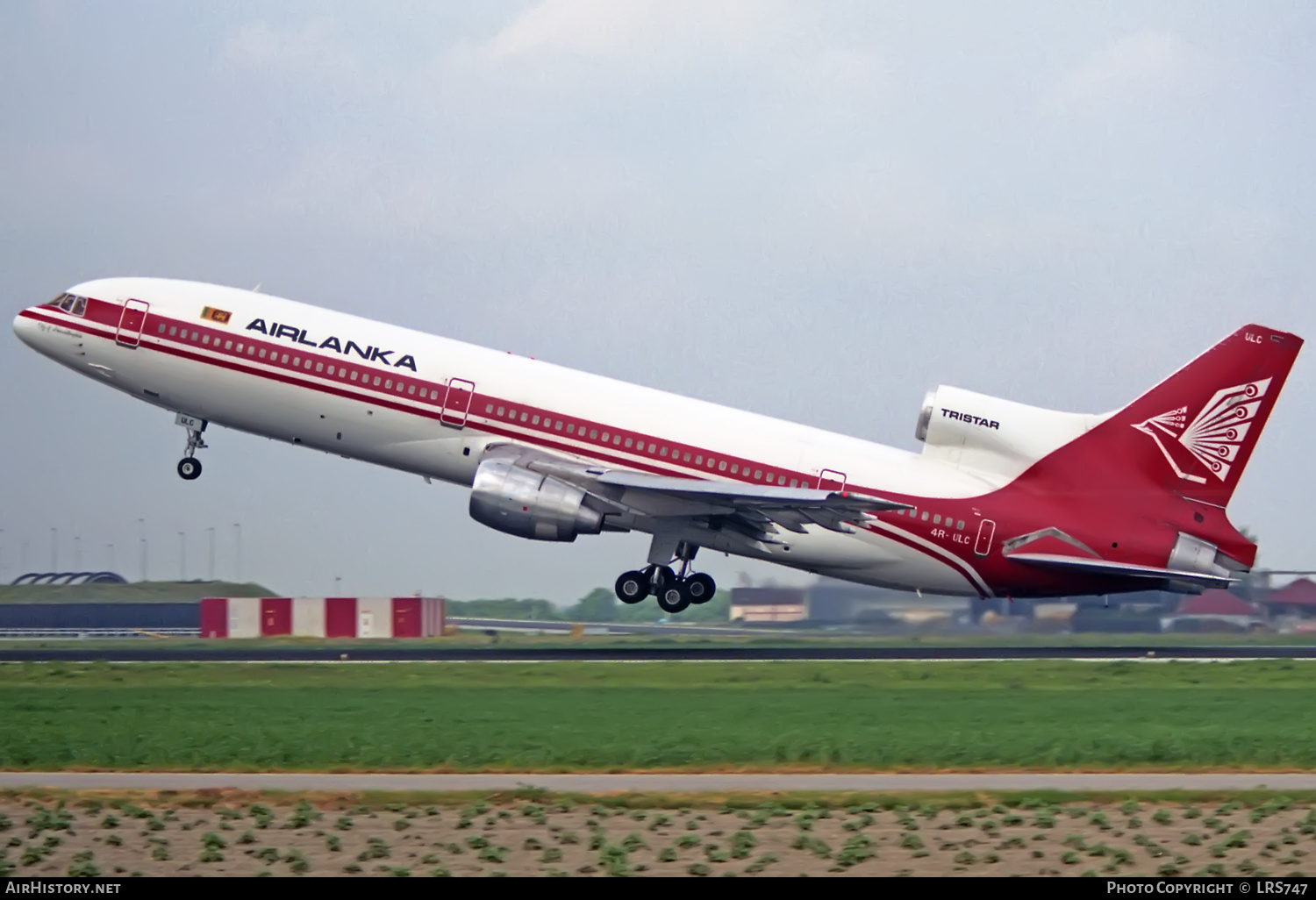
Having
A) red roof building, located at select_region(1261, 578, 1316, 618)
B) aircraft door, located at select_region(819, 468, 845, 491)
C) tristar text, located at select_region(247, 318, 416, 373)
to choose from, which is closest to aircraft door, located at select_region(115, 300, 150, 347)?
tristar text, located at select_region(247, 318, 416, 373)

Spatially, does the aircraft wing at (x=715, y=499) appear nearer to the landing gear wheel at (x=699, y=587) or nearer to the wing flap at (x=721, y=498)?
the wing flap at (x=721, y=498)

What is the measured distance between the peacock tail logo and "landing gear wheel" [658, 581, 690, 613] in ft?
45.2

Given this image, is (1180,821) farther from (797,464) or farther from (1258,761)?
(797,464)

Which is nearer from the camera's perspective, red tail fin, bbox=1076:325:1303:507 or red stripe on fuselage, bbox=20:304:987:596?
red stripe on fuselage, bbox=20:304:987:596

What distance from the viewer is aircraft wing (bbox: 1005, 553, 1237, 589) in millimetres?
44469

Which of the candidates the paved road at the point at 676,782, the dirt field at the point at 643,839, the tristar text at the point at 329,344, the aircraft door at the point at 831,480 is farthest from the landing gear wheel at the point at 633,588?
the dirt field at the point at 643,839

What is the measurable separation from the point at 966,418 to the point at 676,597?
9607 mm

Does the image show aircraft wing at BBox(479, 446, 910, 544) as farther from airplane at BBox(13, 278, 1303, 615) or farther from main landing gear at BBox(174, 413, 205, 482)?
main landing gear at BBox(174, 413, 205, 482)

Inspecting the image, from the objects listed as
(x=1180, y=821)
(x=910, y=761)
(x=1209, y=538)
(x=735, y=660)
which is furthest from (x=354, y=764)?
(x=1209, y=538)

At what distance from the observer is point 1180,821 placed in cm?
2072

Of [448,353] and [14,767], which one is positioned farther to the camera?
[448,353]

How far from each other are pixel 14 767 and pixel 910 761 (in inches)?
559

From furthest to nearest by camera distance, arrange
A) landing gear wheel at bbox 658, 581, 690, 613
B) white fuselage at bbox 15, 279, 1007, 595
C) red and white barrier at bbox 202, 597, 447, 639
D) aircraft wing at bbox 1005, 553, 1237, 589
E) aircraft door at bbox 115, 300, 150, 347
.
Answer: red and white barrier at bbox 202, 597, 447, 639 < landing gear wheel at bbox 658, 581, 690, 613 < aircraft wing at bbox 1005, 553, 1237, 589 < aircraft door at bbox 115, 300, 150, 347 < white fuselage at bbox 15, 279, 1007, 595
